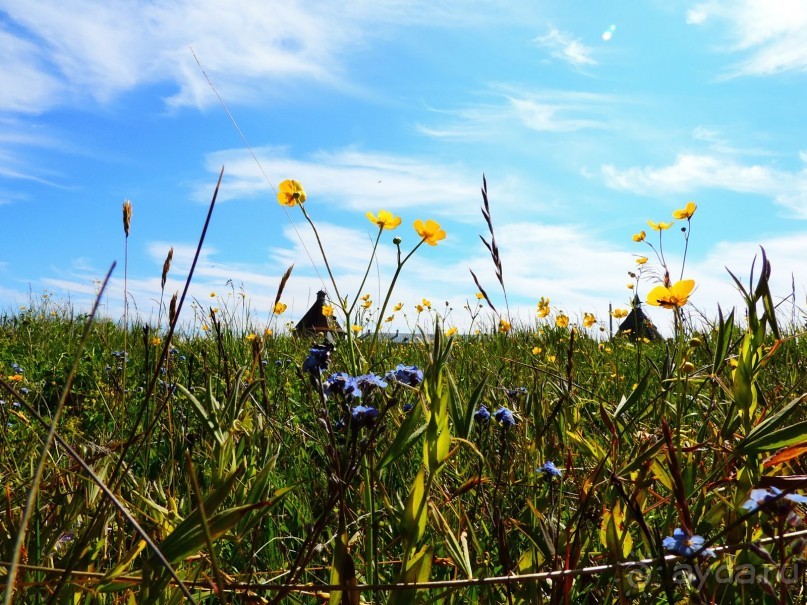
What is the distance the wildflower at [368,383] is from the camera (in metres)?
1.24

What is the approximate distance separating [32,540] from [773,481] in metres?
1.63

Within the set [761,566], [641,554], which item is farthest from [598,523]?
[761,566]

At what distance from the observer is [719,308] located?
1.23 meters

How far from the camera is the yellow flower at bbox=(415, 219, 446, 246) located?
174 cm

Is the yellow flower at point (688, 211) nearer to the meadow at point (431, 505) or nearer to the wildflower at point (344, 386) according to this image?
the meadow at point (431, 505)

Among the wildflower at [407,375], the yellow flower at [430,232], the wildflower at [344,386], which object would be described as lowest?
the wildflower at [344,386]

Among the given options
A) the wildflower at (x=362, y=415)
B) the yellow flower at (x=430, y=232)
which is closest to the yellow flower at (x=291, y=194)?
the yellow flower at (x=430, y=232)

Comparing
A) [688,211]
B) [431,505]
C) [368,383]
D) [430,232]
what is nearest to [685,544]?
[431,505]

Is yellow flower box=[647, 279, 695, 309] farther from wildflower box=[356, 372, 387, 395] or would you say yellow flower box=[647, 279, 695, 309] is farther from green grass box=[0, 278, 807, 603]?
wildflower box=[356, 372, 387, 395]

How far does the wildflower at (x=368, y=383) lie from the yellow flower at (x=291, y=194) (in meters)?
0.72

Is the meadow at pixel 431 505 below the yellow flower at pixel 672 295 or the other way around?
below

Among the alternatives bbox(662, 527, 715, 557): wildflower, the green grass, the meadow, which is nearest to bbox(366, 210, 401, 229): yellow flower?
the meadow

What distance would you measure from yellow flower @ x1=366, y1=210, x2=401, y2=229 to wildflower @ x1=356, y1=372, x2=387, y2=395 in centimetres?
62

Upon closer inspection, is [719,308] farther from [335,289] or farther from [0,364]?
[0,364]
